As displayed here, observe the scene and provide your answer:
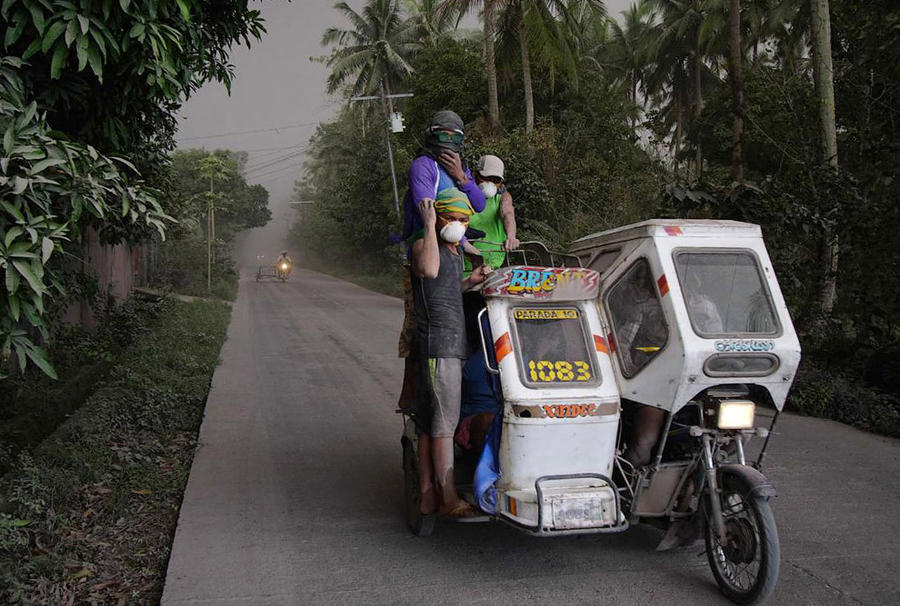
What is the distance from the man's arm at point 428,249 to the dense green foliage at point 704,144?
14.5 feet

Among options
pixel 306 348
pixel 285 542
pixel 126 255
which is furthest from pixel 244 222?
pixel 285 542

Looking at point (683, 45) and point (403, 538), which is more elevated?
point (683, 45)

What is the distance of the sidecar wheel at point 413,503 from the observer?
429 centimetres

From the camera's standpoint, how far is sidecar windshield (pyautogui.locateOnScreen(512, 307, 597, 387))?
12.2 feet

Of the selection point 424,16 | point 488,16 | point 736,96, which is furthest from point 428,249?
point 424,16

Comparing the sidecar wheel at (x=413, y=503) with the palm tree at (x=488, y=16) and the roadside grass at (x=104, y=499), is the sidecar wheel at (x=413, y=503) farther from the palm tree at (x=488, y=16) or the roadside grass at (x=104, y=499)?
the palm tree at (x=488, y=16)

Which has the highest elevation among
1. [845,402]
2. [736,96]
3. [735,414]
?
[736,96]

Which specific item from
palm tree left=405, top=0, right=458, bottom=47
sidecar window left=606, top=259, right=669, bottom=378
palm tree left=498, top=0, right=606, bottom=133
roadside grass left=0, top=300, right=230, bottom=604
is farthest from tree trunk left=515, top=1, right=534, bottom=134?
sidecar window left=606, top=259, right=669, bottom=378

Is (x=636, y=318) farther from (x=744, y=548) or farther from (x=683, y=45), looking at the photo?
(x=683, y=45)

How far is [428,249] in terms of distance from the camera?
3.97 m

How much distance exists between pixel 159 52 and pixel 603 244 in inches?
106

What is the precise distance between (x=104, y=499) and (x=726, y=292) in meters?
4.25

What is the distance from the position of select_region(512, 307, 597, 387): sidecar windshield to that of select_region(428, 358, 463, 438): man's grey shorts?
0.42 m

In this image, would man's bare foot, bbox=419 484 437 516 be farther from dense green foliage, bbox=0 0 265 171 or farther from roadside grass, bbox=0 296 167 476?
roadside grass, bbox=0 296 167 476
